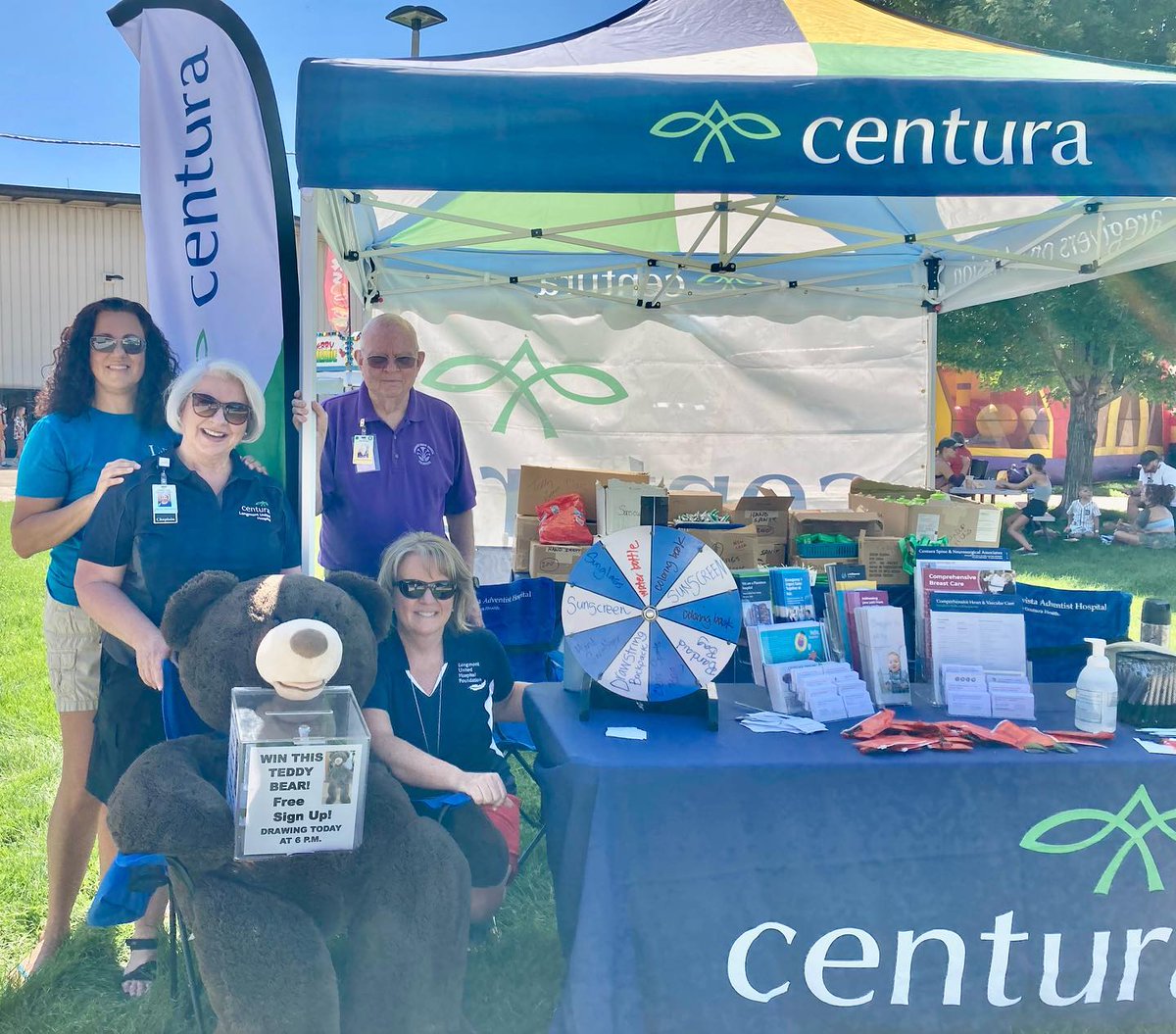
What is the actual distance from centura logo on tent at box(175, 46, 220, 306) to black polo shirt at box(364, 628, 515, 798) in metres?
1.07

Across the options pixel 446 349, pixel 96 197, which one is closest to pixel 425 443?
pixel 446 349

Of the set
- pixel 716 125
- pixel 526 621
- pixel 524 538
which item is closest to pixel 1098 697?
pixel 716 125

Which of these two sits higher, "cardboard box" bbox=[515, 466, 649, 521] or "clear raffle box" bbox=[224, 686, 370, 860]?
"cardboard box" bbox=[515, 466, 649, 521]

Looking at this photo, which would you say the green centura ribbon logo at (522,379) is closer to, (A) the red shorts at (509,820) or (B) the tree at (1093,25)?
(A) the red shorts at (509,820)

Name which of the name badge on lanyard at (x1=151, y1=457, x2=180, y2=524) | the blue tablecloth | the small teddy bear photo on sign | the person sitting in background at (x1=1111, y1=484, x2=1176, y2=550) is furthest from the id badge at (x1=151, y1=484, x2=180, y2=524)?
the person sitting in background at (x1=1111, y1=484, x2=1176, y2=550)

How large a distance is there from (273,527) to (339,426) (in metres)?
1.14

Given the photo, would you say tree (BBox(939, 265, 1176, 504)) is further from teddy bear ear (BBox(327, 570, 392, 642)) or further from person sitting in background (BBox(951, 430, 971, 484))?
teddy bear ear (BBox(327, 570, 392, 642))

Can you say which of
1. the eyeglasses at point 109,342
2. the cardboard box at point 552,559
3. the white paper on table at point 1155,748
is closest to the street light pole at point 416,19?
the cardboard box at point 552,559

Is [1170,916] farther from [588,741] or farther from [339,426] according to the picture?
[339,426]

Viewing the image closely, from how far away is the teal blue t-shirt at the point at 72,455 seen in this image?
7.88 feet

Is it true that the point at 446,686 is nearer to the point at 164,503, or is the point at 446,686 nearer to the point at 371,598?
the point at 371,598

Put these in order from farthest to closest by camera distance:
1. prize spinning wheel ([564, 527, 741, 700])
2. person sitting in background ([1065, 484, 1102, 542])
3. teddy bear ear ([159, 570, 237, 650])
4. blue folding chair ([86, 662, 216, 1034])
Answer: person sitting in background ([1065, 484, 1102, 542])
prize spinning wheel ([564, 527, 741, 700])
teddy bear ear ([159, 570, 237, 650])
blue folding chair ([86, 662, 216, 1034])

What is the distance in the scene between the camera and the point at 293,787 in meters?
1.84

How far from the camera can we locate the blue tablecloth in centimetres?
202
